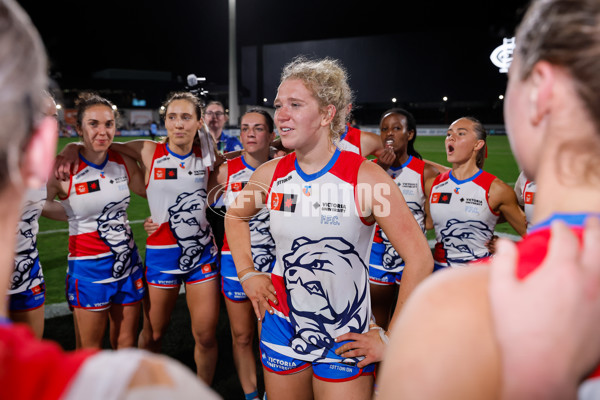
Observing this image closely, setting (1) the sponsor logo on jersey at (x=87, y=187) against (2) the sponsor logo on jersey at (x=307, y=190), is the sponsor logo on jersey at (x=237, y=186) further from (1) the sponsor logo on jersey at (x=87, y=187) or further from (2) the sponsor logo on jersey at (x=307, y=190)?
(2) the sponsor logo on jersey at (x=307, y=190)

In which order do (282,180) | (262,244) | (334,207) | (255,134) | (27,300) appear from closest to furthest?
(334,207) → (282,180) → (27,300) → (262,244) → (255,134)

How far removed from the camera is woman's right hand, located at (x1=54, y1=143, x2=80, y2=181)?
3.59 meters

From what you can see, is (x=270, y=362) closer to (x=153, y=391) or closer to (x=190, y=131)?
(x=153, y=391)

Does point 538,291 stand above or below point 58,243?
above

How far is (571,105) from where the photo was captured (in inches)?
30.5

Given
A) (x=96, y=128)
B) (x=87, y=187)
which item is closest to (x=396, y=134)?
(x=96, y=128)

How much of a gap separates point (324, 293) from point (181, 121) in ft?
8.45

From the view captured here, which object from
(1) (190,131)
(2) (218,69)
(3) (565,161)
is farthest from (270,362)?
(2) (218,69)

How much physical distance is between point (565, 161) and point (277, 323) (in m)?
1.96

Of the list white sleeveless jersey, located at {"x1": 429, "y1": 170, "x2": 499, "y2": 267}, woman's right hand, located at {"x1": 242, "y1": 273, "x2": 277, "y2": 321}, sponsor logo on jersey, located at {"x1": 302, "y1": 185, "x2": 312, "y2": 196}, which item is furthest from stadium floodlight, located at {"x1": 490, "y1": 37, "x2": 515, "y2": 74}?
woman's right hand, located at {"x1": 242, "y1": 273, "x2": 277, "y2": 321}

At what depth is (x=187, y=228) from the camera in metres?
4.05

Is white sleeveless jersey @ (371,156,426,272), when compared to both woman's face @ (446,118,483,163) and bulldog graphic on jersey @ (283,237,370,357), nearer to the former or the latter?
woman's face @ (446,118,483,163)

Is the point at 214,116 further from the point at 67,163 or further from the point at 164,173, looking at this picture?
the point at 67,163

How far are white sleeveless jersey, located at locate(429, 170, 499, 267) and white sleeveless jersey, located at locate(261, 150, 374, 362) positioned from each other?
80.9 inches
